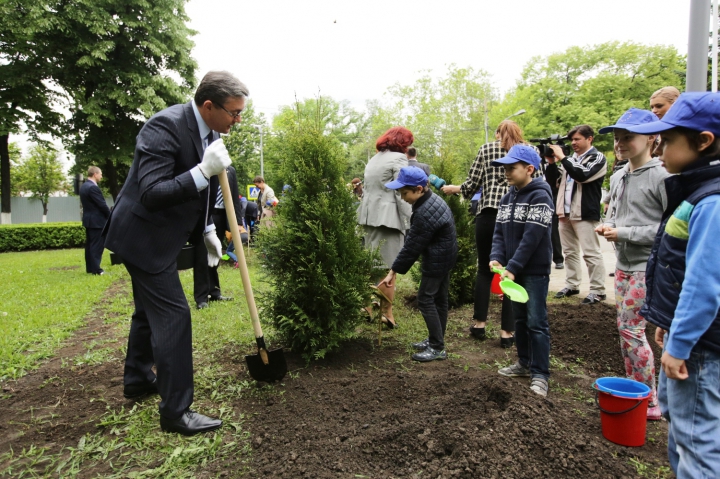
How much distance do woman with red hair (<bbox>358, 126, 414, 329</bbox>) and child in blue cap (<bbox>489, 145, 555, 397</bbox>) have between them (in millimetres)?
1643

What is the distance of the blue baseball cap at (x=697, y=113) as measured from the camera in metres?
1.78

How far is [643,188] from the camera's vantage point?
3182 millimetres

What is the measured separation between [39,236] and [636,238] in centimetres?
2280

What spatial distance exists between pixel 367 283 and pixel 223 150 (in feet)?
6.66

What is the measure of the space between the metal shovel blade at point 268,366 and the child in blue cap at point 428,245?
134 cm

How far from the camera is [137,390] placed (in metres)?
3.44

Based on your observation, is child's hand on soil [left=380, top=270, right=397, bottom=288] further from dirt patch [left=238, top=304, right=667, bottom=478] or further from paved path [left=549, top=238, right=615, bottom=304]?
paved path [left=549, top=238, right=615, bottom=304]

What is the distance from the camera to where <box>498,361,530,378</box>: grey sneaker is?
12.5 ft

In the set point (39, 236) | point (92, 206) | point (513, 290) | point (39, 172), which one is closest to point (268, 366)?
point (513, 290)

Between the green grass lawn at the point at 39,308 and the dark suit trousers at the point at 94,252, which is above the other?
the dark suit trousers at the point at 94,252

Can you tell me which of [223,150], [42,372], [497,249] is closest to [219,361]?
[42,372]

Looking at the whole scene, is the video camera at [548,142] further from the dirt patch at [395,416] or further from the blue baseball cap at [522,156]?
the dirt patch at [395,416]

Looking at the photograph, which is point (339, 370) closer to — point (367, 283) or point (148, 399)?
point (367, 283)

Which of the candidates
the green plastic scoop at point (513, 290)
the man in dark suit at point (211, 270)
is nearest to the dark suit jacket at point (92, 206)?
the man in dark suit at point (211, 270)
